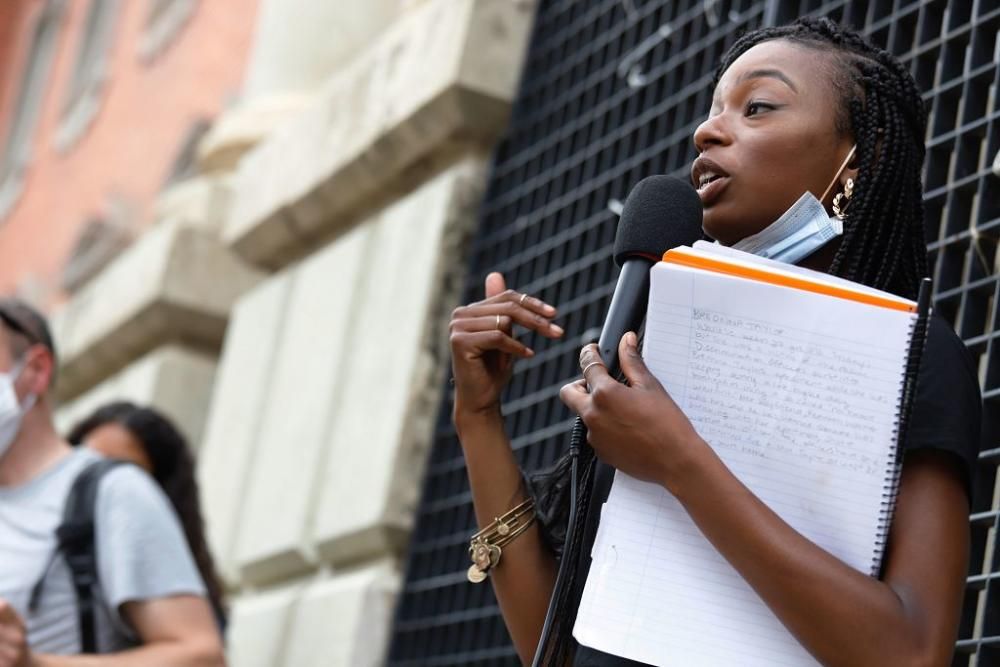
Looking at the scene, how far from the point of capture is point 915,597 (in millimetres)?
2102

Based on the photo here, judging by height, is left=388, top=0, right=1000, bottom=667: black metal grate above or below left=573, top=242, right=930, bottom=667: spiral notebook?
above

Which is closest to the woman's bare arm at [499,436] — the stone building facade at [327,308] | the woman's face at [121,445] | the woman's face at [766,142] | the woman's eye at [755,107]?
the woman's face at [766,142]

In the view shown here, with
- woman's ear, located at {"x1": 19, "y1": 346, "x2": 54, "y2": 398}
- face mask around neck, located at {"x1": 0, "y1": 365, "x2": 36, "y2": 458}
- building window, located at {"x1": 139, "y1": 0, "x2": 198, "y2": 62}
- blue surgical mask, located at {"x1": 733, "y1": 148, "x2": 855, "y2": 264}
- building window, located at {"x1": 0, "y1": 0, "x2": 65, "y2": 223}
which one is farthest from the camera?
building window, located at {"x1": 0, "y1": 0, "x2": 65, "y2": 223}

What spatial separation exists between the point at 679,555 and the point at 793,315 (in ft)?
0.99

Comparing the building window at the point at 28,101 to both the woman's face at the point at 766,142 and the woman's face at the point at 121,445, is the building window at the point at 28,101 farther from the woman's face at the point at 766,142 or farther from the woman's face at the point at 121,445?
the woman's face at the point at 766,142

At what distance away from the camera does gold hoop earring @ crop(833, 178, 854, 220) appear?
2.49 metres

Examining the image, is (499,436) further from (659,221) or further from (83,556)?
(83,556)

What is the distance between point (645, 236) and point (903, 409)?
38 centimetres

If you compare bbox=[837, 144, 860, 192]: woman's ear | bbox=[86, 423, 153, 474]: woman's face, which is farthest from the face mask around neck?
bbox=[837, 144, 860, 192]: woman's ear

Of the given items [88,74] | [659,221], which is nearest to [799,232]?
[659,221]

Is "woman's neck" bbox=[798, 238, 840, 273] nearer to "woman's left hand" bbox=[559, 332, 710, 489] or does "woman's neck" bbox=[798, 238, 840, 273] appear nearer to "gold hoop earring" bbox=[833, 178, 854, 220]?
"gold hoop earring" bbox=[833, 178, 854, 220]

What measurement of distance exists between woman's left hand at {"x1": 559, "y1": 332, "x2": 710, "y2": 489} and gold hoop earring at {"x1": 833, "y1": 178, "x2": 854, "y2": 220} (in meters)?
0.46

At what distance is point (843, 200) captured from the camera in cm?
251

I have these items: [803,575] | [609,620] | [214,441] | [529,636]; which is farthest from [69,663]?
[214,441]
